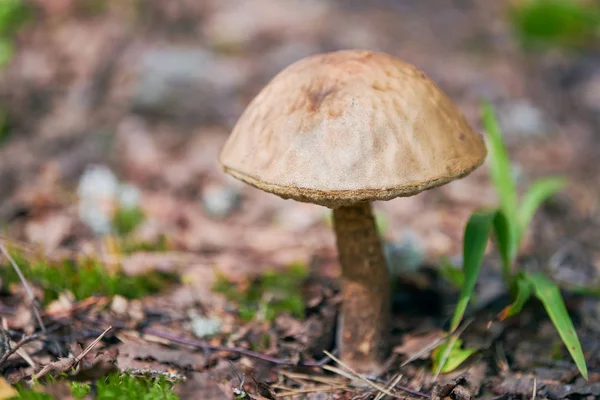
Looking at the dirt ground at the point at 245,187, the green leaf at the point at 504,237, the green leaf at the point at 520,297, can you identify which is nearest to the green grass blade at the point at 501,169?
the green leaf at the point at 504,237

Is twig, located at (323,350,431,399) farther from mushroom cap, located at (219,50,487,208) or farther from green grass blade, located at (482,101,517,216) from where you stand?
green grass blade, located at (482,101,517,216)

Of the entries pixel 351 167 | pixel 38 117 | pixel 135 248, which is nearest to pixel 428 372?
pixel 351 167

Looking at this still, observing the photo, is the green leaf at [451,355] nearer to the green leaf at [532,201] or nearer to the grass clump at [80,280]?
the green leaf at [532,201]

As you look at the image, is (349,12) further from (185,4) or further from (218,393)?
(218,393)

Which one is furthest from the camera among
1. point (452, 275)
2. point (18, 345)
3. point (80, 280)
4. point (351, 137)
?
point (452, 275)

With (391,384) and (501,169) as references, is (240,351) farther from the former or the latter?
(501,169)

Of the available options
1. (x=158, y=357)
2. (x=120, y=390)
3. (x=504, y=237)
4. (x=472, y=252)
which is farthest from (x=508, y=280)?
(x=120, y=390)
